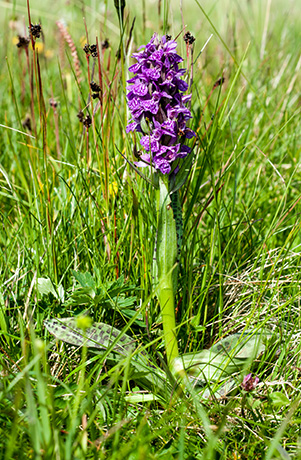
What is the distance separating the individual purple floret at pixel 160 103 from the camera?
1.39 metres

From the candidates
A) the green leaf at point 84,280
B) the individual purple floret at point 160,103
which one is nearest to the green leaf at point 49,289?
the green leaf at point 84,280

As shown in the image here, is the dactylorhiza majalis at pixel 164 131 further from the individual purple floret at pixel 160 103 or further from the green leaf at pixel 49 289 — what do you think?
the green leaf at pixel 49 289

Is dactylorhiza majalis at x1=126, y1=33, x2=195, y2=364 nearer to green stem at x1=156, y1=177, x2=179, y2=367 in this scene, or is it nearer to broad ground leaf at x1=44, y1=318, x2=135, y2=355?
green stem at x1=156, y1=177, x2=179, y2=367

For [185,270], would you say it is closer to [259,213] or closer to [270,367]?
[270,367]

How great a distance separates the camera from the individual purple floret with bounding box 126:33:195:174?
1.39m

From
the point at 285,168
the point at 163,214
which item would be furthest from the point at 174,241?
the point at 285,168

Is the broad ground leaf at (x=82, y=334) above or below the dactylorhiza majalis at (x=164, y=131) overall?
below

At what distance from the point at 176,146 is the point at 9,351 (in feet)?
3.16

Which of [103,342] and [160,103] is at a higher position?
[160,103]

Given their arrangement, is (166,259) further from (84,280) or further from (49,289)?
(49,289)

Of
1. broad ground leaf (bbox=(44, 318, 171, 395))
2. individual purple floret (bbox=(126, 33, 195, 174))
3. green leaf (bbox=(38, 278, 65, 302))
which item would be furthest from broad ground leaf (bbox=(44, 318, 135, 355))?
individual purple floret (bbox=(126, 33, 195, 174))

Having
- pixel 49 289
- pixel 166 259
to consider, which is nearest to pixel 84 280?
pixel 49 289

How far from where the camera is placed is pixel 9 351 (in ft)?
4.94

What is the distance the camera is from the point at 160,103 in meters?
1.46
